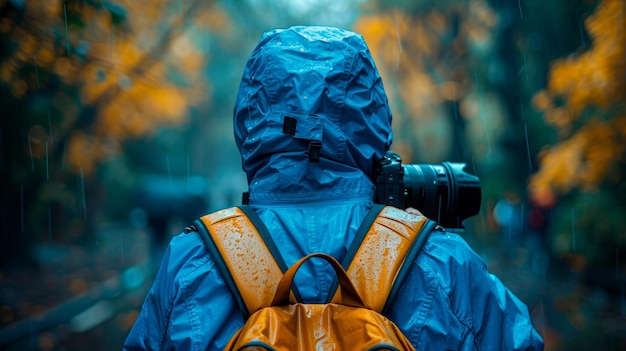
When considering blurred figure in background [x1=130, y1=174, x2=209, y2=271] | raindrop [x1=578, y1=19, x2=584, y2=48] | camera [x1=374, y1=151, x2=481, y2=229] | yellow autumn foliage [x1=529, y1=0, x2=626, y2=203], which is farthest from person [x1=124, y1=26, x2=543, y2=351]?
blurred figure in background [x1=130, y1=174, x2=209, y2=271]

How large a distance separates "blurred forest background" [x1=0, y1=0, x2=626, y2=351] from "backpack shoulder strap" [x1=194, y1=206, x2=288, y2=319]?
22.4 ft

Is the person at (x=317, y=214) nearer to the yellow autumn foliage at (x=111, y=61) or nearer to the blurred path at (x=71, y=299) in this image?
the yellow autumn foliage at (x=111, y=61)

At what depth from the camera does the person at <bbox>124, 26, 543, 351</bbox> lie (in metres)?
1.53

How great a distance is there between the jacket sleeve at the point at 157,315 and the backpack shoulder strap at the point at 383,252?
45cm

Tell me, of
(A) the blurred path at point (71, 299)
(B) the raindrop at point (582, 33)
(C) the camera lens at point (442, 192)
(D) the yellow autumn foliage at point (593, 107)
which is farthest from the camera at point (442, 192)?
(B) the raindrop at point (582, 33)

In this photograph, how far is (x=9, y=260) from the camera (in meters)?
10.3

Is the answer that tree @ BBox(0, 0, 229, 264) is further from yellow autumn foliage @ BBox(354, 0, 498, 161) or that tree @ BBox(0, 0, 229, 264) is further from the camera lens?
the camera lens

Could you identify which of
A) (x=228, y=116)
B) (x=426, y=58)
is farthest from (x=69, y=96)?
(x=228, y=116)

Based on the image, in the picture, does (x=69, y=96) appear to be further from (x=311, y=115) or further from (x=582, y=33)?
(x=582, y=33)

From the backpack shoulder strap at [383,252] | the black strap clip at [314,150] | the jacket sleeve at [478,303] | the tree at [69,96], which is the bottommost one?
the jacket sleeve at [478,303]

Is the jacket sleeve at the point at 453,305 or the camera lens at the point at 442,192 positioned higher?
the camera lens at the point at 442,192

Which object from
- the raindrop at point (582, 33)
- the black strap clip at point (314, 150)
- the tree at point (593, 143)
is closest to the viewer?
the black strap clip at point (314, 150)

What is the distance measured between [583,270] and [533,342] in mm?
9929

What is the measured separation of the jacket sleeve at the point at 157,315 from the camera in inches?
63.6
